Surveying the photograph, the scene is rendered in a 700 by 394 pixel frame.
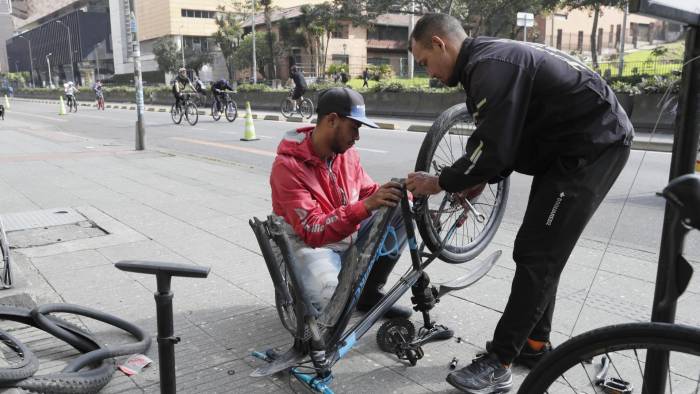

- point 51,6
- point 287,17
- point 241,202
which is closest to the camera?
point 241,202

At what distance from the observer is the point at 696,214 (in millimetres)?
1509

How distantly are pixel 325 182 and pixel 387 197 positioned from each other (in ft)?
1.59

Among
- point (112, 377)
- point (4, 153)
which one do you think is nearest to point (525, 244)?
point (112, 377)

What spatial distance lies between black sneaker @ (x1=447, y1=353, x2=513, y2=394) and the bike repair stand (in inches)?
49.7

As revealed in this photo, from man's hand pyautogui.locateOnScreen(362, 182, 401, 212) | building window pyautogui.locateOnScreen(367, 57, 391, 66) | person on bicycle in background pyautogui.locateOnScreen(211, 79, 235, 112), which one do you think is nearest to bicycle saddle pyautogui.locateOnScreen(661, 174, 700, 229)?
man's hand pyautogui.locateOnScreen(362, 182, 401, 212)

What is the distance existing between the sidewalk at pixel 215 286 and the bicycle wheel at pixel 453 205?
1.64ft

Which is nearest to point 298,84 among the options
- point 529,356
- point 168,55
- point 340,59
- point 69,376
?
point 529,356

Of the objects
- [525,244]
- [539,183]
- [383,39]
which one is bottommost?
[525,244]

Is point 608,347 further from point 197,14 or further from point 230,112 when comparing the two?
point 197,14

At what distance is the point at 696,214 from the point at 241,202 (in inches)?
236

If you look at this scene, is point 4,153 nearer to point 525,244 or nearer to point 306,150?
point 306,150

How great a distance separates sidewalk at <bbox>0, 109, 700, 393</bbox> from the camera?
303cm

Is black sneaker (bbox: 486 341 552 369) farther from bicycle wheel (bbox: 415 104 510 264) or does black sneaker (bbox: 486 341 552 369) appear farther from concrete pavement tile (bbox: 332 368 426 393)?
bicycle wheel (bbox: 415 104 510 264)

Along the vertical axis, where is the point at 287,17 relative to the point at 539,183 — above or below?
above
